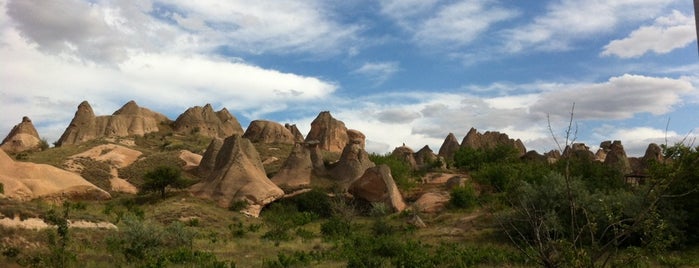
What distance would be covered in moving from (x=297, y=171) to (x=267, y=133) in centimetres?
2441

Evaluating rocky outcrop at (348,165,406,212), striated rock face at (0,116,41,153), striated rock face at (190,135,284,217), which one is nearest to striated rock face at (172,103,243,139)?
striated rock face at (0,116,41,153)

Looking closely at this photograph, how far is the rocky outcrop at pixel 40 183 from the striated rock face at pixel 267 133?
3183cm

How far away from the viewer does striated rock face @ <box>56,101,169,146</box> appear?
58156mm

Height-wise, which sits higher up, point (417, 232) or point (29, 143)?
point (29, 143)

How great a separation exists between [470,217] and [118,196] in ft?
73.3

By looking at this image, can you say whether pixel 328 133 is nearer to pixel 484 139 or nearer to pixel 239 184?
pixel 484 139

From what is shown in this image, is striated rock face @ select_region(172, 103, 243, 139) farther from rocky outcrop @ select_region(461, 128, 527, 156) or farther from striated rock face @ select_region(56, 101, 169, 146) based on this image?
rocky outcrop @ select_region(461, 128, 527, 156)

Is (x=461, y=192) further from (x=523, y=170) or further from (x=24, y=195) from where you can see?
(x=24, y=195)

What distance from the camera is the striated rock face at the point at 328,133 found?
220 ft

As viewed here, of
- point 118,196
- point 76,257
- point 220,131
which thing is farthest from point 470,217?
point 220,131

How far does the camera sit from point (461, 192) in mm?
33844

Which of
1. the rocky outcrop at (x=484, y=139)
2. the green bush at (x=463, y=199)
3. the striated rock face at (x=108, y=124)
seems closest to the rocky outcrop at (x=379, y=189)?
the green bush at (x=463, y=199)

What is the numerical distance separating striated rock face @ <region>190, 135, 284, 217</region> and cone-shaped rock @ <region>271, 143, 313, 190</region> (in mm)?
2558

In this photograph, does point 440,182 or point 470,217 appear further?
point 440,182
